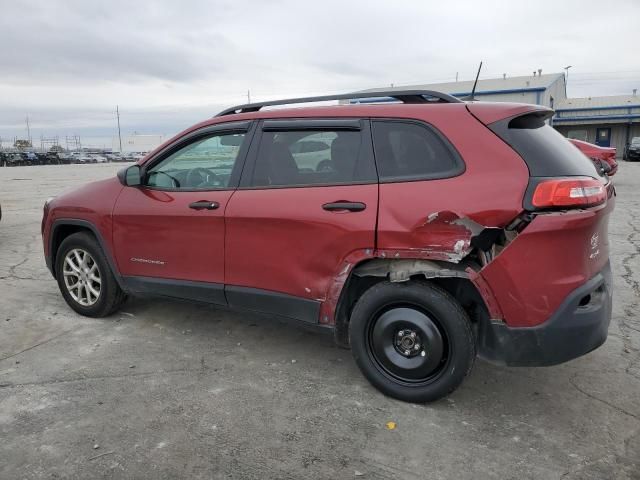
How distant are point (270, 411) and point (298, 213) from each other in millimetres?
1216

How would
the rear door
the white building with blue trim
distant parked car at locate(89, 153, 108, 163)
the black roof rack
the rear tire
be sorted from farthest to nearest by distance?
distant parked car at locate(89, 153, 108, 163) → the white building with blue trim → the rear tire → the black roof rack → the rear door

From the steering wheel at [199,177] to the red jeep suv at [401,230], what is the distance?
0.01 meters

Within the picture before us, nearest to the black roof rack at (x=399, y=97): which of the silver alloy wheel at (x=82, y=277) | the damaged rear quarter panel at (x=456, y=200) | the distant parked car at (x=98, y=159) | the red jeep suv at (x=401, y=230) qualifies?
the red jeep suv at (x=401, y=230)

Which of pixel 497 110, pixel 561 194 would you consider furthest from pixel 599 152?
pixel 561 194

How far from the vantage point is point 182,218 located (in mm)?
3699

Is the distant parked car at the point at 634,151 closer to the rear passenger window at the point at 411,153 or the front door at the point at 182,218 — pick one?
the rear passenger window at the point at 411,153

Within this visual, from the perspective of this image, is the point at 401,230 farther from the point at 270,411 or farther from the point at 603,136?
the point at 603,136

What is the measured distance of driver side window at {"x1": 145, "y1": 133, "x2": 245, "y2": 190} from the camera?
369 cm

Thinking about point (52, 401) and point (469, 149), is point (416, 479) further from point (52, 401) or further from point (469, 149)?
point (52, 401)

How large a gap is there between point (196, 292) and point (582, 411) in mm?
2688

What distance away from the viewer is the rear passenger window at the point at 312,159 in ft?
10.3

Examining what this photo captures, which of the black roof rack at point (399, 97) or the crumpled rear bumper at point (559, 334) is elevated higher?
the black roof rack at point (399, 97)

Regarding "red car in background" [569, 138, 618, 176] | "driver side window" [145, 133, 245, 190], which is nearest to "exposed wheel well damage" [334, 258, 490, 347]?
"driver side window" [145, 133, 245, 190]

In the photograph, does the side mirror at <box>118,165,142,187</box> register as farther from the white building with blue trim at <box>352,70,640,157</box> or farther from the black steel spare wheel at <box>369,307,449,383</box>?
the white building with blue trim at <box>352,70,640,157</box>
